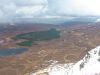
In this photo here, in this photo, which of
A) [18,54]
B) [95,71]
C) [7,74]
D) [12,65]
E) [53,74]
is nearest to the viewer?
[95,71]

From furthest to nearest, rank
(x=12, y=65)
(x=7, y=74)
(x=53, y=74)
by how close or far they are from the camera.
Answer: (x=12, y=65) → (x=7, y=74) → (x=53, y=74)

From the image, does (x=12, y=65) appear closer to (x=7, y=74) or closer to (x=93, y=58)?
(x=7, y=74)

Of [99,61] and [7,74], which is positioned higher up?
[99,61]

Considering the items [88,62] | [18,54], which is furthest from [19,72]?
[88,62]

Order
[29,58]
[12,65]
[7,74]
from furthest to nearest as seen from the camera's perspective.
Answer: [29,58]
[12,65]
[7,74]

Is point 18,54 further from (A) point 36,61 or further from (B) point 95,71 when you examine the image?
(B) point 95,71

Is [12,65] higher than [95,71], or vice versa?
[95,71]

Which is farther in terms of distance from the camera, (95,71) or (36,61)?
(36,61)

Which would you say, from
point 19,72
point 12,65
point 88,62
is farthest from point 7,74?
point 88,62

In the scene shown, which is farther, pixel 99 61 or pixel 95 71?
pixel 99 61
